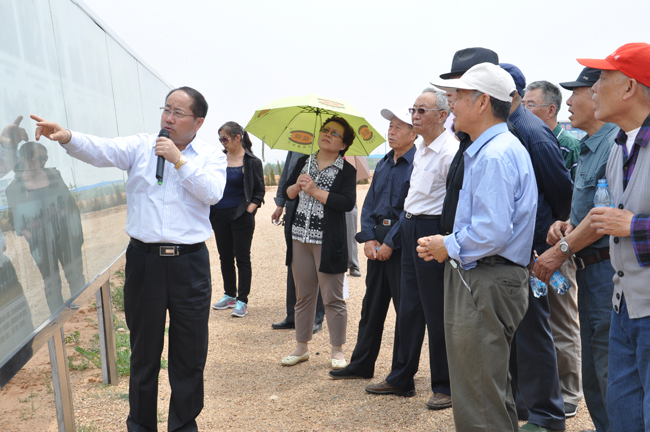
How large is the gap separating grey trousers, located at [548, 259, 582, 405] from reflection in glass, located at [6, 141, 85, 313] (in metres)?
3.33

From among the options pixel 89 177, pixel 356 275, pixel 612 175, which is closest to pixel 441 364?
pixel 612 175

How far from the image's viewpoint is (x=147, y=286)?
3164 mm

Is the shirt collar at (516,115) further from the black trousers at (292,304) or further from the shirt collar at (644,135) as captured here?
the black trousers at (292,304)

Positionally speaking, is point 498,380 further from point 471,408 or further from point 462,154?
point 462,154

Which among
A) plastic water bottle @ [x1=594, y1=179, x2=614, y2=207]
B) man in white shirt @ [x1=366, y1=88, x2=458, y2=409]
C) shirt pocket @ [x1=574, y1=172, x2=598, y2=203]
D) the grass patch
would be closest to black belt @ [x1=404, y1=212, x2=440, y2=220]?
man in white shirt @ [x1=366, y1=88, x2=458, y2=409]

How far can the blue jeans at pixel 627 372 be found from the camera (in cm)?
218

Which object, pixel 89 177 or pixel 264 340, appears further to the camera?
pixel 264 340

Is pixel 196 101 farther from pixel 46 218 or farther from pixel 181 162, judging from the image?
pixel 46 218

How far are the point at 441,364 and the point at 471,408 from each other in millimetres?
1239

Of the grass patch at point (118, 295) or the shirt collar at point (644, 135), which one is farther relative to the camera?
the grass patch at point (118, 295)

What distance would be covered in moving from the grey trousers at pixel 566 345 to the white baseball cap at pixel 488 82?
6.16 feet

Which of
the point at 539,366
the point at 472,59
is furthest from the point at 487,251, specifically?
the point at 472,59

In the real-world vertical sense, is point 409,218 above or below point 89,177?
below

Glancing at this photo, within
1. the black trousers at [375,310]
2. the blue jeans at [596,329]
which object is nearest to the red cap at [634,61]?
the blue jeans at [596,329]
